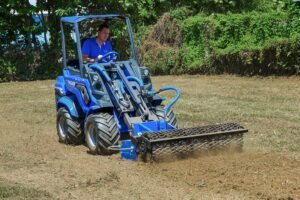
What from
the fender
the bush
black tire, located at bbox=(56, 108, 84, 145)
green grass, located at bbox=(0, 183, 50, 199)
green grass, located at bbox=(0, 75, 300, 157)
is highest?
the fender

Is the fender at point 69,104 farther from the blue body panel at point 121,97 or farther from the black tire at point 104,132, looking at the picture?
the black tire at point 104,132

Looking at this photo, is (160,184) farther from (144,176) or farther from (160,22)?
(160,22)

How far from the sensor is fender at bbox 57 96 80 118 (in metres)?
10.1

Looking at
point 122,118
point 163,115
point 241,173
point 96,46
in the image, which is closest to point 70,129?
point 122,118

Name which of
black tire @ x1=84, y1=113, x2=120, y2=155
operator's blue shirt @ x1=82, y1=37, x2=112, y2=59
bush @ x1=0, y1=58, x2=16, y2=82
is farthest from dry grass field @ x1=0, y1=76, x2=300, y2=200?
bush @ x1=0, y1=58, x2=16, y2=82

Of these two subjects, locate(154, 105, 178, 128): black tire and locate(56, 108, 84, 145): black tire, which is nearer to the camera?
locate(154, 105, 178, 128): black tire

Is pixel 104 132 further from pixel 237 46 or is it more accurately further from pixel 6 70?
pixel 6 70

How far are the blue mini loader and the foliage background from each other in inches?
438

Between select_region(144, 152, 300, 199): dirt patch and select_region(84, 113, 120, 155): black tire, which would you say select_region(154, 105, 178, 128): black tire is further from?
select_region(144, 152, 300, 199): dirt patch

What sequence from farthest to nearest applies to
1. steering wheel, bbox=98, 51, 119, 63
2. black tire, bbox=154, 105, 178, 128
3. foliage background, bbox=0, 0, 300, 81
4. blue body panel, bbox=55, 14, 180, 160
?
1. foliage background, bbox=0, 0, 300, 81
2. steering wheel, bbox=98, 51, 119, 63
3. black tire, bbox=154, 105, 178, 128
4. blue body panel, bbox=55, 14, 180, 160

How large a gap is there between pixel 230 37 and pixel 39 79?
755 centimetres

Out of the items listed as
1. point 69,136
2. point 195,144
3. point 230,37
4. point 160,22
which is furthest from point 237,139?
point 160,22

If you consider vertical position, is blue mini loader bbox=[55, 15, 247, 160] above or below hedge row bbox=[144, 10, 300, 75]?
above

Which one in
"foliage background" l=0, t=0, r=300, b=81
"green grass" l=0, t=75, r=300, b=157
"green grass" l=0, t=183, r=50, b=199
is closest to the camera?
"green grass" l=0, t=183, r=50, b=199
